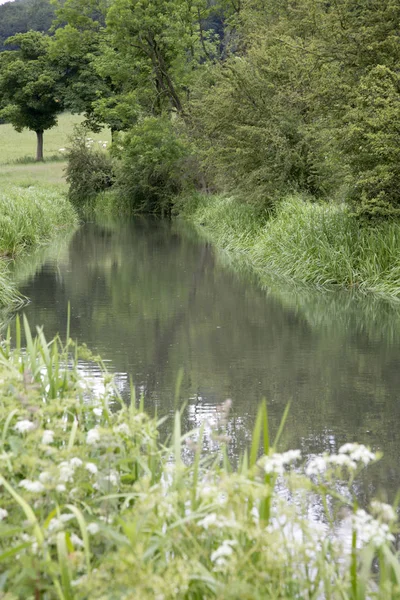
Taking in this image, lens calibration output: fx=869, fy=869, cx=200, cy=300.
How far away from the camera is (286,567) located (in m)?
2.82

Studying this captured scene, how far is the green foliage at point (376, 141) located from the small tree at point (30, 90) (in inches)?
1866

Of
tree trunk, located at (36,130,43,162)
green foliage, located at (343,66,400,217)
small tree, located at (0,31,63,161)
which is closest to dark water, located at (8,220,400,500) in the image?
green foliage, located at (343,66,400,217)

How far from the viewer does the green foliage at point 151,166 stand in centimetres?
3590

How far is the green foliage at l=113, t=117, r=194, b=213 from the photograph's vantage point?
35903mm

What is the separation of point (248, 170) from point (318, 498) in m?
16.7

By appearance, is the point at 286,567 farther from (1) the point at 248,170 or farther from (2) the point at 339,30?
(1) the point at 248,170

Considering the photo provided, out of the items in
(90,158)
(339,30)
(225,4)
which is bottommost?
(90,158)

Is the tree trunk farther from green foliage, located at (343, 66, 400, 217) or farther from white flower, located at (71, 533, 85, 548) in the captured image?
white flower, located at (71, 533, 85, 548)

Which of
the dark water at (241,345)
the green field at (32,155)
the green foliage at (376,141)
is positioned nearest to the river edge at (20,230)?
the dark water at (241,345)

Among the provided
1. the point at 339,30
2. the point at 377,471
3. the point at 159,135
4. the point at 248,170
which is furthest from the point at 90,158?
the point at 377,471

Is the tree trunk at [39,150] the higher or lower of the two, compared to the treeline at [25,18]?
lower

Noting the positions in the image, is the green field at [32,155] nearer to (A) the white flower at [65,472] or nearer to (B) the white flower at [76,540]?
(A) the white flower at [65,472]

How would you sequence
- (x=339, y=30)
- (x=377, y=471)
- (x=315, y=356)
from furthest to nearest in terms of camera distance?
Answer: (x=339, y=30) → (x=315, y=356) → (x=377, y=471)

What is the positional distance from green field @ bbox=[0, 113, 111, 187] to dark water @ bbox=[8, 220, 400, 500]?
28.4 meters
